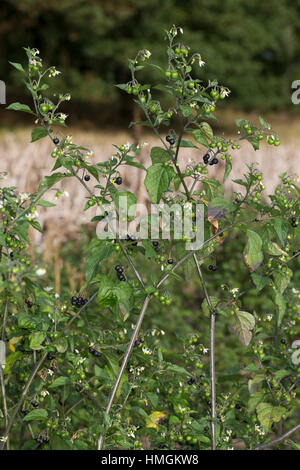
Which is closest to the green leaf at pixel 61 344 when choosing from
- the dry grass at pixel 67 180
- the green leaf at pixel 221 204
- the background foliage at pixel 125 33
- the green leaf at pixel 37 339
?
the green leaf at pixel 37 339

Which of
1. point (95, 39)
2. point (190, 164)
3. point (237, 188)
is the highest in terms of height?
point (95, 39)

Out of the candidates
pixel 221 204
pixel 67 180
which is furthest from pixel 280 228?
pixel 67 180

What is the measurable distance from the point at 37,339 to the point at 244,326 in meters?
0.82

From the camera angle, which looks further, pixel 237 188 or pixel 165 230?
pixel 237 188

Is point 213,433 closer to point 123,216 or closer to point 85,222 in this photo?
point 123,216

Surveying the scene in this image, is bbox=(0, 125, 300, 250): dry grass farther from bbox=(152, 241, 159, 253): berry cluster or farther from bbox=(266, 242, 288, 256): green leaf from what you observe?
bbox=(266, 242, 288, 256): green leaf

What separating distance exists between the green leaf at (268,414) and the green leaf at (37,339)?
3.24ft

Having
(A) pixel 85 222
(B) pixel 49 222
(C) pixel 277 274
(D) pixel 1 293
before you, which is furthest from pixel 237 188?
(D) pixel 1 293

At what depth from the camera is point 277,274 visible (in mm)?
2322

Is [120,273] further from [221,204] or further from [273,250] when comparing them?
[273,250]

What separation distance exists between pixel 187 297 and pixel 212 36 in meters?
15.0

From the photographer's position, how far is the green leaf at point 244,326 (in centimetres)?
227

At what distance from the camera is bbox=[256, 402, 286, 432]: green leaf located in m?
2.39

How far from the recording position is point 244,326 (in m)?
2.28
